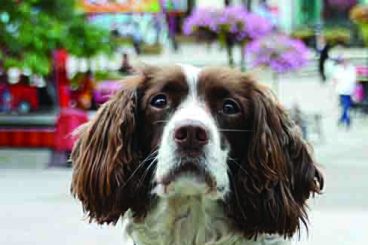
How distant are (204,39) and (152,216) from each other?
17576mm

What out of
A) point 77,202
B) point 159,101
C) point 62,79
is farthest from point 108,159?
point 62,79

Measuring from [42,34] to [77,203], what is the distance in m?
7.18

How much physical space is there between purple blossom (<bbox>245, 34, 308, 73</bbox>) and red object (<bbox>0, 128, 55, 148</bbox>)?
424 cm

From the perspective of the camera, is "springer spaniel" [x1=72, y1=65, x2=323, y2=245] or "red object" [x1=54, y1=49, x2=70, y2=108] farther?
"red object" [x1=54, y1=49, x2=70, y2=108]

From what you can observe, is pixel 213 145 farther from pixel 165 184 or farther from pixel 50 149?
pixel 50 149

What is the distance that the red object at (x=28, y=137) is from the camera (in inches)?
708

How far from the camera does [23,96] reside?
2186 cm

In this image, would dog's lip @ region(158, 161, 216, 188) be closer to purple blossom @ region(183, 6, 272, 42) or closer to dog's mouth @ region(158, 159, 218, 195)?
dog's mouth @ region(158, 159, 218, 195)

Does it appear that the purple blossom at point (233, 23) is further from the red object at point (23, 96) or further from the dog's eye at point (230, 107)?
the dog's eye at point (230, 107)

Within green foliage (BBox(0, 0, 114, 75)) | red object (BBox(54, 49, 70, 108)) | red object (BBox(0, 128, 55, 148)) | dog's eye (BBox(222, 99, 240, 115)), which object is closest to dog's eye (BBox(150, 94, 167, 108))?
dog's eye (BBox(222, 99, 240, 115))

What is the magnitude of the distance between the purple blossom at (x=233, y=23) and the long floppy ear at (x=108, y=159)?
16.6 m

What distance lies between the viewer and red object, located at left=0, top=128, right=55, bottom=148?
18.0m

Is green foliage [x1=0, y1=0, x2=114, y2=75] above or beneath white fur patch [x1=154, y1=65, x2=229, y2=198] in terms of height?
beneath

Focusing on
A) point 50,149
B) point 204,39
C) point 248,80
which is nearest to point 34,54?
point 50,149
